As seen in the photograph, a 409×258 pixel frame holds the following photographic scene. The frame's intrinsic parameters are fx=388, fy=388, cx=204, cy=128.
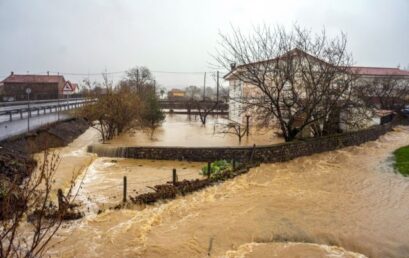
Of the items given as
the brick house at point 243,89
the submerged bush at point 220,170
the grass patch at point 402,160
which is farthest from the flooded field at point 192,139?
the grass patch at point 402,160

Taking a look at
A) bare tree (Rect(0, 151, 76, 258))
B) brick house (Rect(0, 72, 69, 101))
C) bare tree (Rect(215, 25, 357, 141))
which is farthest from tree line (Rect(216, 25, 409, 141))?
brick house (Rect(0, 72, 69, 101))

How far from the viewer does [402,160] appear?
789 inches

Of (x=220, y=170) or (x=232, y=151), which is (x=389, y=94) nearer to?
(x=232, y=151)

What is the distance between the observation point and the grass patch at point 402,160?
17822mm

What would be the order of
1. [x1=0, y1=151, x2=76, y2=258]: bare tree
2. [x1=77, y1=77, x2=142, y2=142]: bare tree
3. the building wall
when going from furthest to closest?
1. the building wall
2. [x1=77, y1=77, x2=142, y2=142]: bare tree
3. [x1=0, y1=151, x2=76, y2=258]: bare tree

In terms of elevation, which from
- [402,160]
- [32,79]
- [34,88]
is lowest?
[402,160]

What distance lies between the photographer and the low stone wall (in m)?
A: 18.9

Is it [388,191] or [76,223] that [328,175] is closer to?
[388,191]

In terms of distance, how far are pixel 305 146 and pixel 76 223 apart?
521 inches

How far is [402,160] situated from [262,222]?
12429mm

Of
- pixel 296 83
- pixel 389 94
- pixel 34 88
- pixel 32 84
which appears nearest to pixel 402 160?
pixel 296 83

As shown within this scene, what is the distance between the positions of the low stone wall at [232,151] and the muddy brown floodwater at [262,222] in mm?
2203

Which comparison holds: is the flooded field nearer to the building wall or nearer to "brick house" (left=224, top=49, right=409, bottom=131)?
"brick house" (left=224, top=49, right=409, bottom=131)

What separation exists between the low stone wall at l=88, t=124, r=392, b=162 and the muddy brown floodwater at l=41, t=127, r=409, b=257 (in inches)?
86.7
